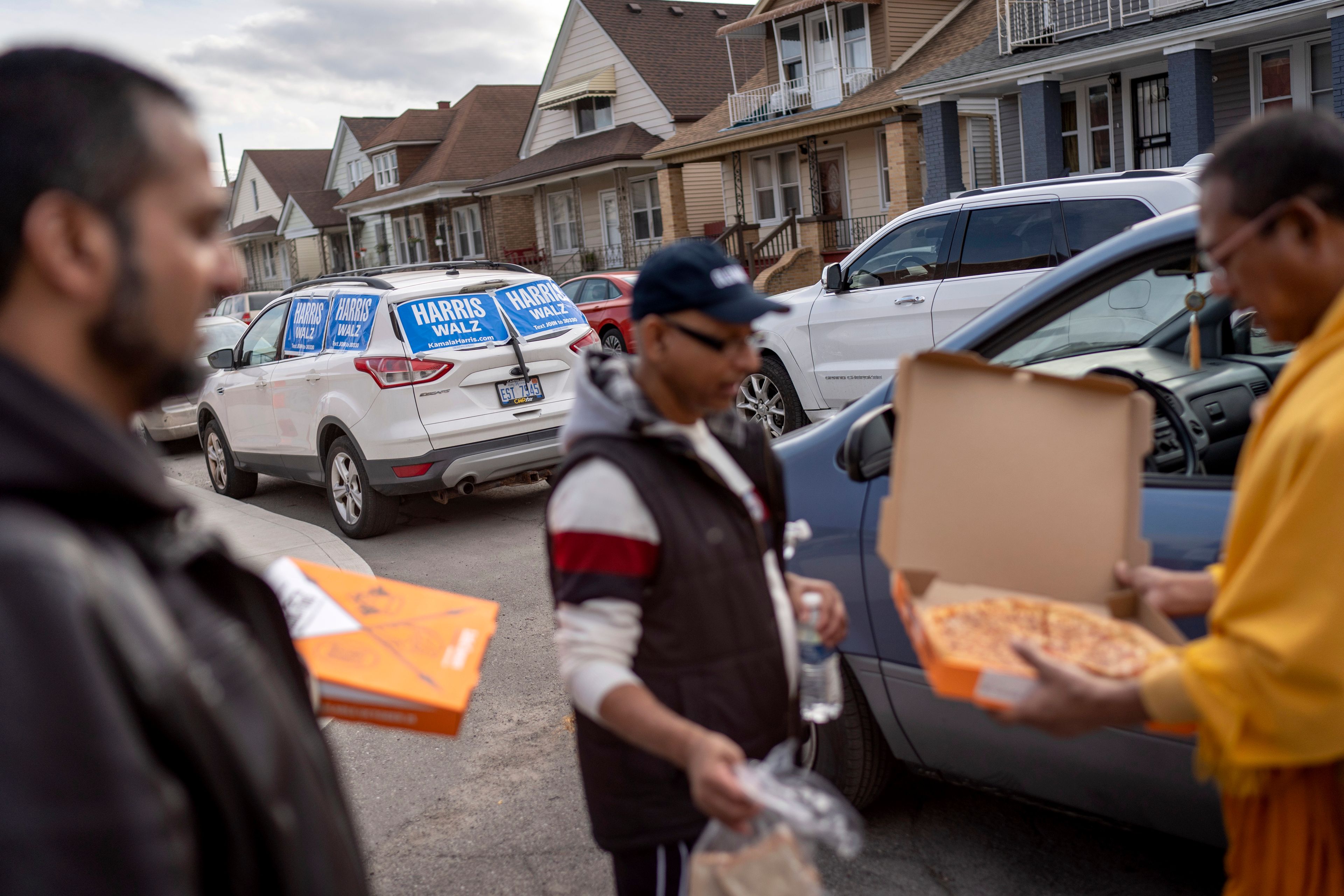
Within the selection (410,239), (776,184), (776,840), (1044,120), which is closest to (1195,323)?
(776,840)

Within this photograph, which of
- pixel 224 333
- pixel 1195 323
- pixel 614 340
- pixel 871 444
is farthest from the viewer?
pixel 614 340

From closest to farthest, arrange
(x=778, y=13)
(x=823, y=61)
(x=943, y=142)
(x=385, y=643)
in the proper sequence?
(x=385, y=643) → (x=943, y=142) → (x=778, y=13) → (x=823, y=61)

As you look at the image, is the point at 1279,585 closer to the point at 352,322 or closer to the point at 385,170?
the point at 352,322

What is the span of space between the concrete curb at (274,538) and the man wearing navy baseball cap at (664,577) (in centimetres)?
482

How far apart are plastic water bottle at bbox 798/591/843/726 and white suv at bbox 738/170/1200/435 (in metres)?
5.32

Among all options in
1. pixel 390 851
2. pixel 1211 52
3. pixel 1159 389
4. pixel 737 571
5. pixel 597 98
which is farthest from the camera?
pixel 597 98

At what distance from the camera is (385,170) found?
1761 inches

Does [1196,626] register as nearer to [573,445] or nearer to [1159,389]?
[1159,389]

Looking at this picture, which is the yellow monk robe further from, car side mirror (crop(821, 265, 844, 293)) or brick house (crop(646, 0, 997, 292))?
brick house (crop(646, 0, 997, 292))

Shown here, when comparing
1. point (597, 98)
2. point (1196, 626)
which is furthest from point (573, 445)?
point (597, 98)

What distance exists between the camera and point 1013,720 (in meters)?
1.75

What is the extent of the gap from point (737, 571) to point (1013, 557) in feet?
1.95

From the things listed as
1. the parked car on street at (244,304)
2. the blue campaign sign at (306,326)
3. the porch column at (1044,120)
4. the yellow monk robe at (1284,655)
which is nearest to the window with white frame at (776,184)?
the porch column at (1044,120)

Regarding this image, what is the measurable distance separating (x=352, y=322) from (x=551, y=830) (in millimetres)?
5257
